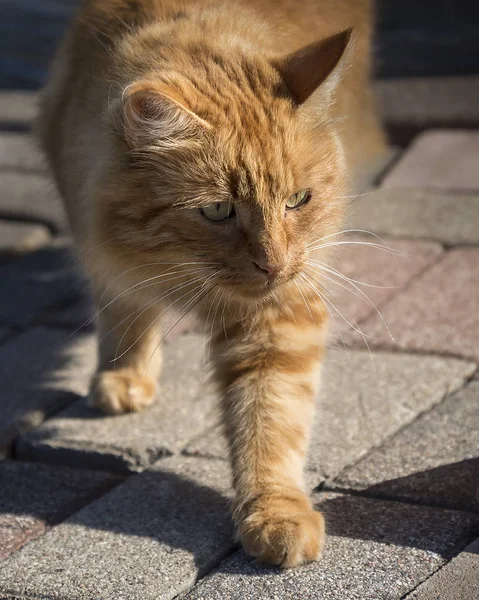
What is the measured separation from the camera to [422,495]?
7.71 ft

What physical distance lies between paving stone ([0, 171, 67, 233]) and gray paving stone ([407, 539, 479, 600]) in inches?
105

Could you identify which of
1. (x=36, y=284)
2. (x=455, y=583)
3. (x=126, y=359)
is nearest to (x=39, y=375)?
(x=126, y=359)

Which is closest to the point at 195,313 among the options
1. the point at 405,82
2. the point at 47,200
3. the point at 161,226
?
the point at 161,226

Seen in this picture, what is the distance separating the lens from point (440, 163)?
4.62 m

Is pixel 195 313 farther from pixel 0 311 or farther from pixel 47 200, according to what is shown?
pixel 47 200

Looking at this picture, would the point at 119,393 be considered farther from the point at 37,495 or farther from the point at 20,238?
the point at 20,238

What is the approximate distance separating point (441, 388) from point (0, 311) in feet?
5.67

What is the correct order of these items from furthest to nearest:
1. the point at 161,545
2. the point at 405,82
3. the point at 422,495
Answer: the point at 405,82, the point at 422,495, the point at 161,545

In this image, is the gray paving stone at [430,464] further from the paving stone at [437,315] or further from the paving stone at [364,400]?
the paving stone at [437,315]

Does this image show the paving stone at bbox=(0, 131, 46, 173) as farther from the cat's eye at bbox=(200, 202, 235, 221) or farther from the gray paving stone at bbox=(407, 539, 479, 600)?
the gray paving stone at bbox=(407, 539, 479, 600)

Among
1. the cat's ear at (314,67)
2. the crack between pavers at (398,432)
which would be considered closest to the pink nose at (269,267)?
the cat's ear at (314,67)

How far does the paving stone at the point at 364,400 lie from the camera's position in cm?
262

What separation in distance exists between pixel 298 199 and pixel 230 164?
23cm

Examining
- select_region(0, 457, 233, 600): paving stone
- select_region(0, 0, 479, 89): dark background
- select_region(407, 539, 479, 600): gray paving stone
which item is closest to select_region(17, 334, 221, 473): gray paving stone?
select_region(0, 457, 233, 600): paving stone
